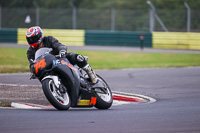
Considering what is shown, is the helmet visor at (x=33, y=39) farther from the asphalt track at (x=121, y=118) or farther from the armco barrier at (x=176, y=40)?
the armco barrier at (x=176, y=40)

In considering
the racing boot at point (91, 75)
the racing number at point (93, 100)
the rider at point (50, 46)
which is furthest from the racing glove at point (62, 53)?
the racing number at point (93, 100)

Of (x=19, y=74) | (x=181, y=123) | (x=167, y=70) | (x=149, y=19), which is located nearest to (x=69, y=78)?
(x=181, y=123)

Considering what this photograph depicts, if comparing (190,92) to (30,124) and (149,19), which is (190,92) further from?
(149,19)

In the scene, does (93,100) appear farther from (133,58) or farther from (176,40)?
(176,40)

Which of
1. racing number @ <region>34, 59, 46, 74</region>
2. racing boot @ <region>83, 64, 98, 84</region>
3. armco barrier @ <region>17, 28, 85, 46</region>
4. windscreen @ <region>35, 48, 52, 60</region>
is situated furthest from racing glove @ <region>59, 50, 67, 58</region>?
armco barrier @ <region>17, 28, 85, 46</region>

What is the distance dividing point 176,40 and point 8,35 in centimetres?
1238

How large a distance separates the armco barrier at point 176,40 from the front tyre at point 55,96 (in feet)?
69.3

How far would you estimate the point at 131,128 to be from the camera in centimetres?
611

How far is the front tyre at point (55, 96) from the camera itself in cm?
715

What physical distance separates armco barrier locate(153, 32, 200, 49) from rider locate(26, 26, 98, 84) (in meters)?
20.3

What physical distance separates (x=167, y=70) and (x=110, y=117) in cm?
1005

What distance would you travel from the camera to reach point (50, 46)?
8.40 metres

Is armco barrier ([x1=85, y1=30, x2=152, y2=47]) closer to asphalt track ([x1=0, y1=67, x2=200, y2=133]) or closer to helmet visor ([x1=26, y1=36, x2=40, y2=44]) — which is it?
asphalt track ([x1=0, y1=67, x2=200, y2=133])

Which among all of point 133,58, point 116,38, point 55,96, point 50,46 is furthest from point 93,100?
point 116,38
